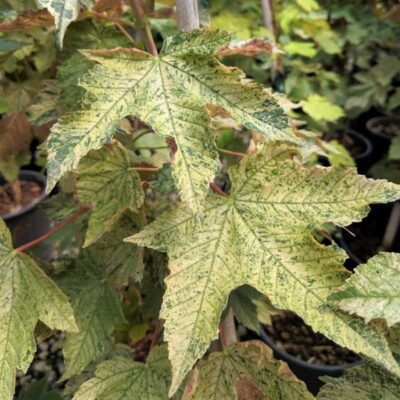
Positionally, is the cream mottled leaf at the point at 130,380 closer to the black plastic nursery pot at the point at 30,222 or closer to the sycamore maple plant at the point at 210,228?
the sycamore maple plant at the point at 210,228

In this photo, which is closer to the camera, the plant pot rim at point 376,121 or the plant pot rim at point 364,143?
the plant pot rim at point 364,143

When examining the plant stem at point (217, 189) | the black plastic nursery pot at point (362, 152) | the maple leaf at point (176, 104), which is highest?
the maple leaf at point (176, 104)

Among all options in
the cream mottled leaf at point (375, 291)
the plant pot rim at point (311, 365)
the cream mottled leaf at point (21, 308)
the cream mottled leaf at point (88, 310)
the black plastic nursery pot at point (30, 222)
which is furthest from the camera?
the black plastic nursery pot at point (30, 222)

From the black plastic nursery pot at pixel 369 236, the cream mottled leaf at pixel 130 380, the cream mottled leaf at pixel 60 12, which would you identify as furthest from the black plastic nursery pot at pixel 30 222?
the cream mottled leaf at pixel 60 12

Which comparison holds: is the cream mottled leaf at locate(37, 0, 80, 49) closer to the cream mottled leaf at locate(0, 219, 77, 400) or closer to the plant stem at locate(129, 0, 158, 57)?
the plant stem at locate(129, 0, 158, 57)

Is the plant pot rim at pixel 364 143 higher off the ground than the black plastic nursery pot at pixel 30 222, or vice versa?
the plant pot rim at pixel 364 143

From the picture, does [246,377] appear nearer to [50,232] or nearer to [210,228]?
[210,228]

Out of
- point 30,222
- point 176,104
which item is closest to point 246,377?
point 176,104
